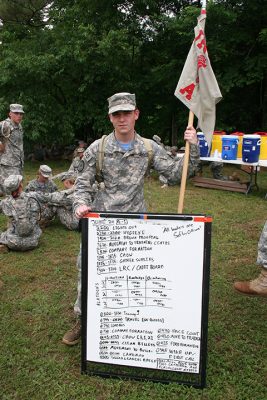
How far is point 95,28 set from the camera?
48.6ft

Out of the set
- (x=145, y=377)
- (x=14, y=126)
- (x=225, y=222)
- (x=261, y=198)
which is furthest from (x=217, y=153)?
(x=145, y=377)

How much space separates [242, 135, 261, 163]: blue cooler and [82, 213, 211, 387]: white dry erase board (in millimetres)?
6944

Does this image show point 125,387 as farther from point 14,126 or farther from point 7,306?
point 14,126

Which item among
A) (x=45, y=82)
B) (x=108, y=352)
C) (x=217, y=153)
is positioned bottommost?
(x=108, y=352)

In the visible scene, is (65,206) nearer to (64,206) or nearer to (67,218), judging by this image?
(64,206)

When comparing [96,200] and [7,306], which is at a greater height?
[96,200]

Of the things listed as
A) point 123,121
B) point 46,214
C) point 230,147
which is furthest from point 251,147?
point 123,121

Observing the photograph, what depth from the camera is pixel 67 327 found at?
3842 millimetres

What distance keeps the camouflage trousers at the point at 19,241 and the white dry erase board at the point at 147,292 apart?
3003mm

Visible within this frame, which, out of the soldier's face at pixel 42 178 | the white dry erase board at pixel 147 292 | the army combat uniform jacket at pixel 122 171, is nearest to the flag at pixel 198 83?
the army combat uniform jacket at pixel 122 171

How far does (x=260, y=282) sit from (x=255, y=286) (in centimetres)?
7

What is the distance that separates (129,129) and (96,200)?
2.25 ft

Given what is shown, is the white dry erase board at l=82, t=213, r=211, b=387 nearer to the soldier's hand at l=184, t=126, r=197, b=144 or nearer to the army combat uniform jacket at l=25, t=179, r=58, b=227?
the soldier's hand at l=184, t=126, r=197, b=144

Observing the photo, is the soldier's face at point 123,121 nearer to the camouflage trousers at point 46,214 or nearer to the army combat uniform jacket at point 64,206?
the army combat uniform jacket at point 64,206
